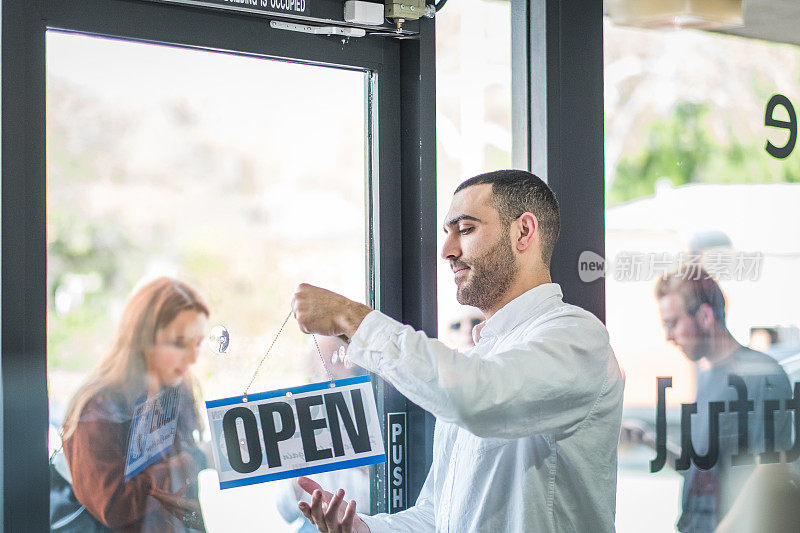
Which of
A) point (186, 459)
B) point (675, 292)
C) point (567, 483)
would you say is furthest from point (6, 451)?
point (675, 292)

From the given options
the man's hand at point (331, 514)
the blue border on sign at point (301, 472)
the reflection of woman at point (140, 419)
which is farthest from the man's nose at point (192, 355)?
the man's hand at point (331, 514)

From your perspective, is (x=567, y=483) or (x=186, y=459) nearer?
(x=567, y=483)

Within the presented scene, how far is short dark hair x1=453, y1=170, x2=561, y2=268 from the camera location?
180cm

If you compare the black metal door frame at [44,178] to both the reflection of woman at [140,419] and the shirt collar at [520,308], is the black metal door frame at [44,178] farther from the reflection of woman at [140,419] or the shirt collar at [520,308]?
the shirt collar at [520,308]

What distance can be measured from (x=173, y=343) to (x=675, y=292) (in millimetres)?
1541

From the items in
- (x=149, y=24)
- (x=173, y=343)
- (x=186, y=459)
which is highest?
(x=149, y=24)

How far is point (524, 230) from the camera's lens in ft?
5.91

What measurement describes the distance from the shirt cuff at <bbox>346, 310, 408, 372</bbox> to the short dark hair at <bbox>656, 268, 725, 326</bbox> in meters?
1.43

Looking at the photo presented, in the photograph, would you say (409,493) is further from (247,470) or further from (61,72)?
(61,72)

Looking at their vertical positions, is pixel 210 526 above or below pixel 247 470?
below

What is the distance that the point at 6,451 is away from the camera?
1.87 m

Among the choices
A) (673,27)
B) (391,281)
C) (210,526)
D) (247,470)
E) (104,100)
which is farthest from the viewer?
(673,27)

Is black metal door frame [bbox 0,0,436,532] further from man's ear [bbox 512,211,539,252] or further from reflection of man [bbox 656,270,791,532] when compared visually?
reflection of man [bbox 656,270,791,532]

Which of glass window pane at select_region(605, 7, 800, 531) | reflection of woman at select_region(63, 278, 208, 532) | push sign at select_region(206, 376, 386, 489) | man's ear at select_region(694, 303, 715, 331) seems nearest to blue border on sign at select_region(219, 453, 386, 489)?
push sign at select_region(206, 376, 386, 489)
